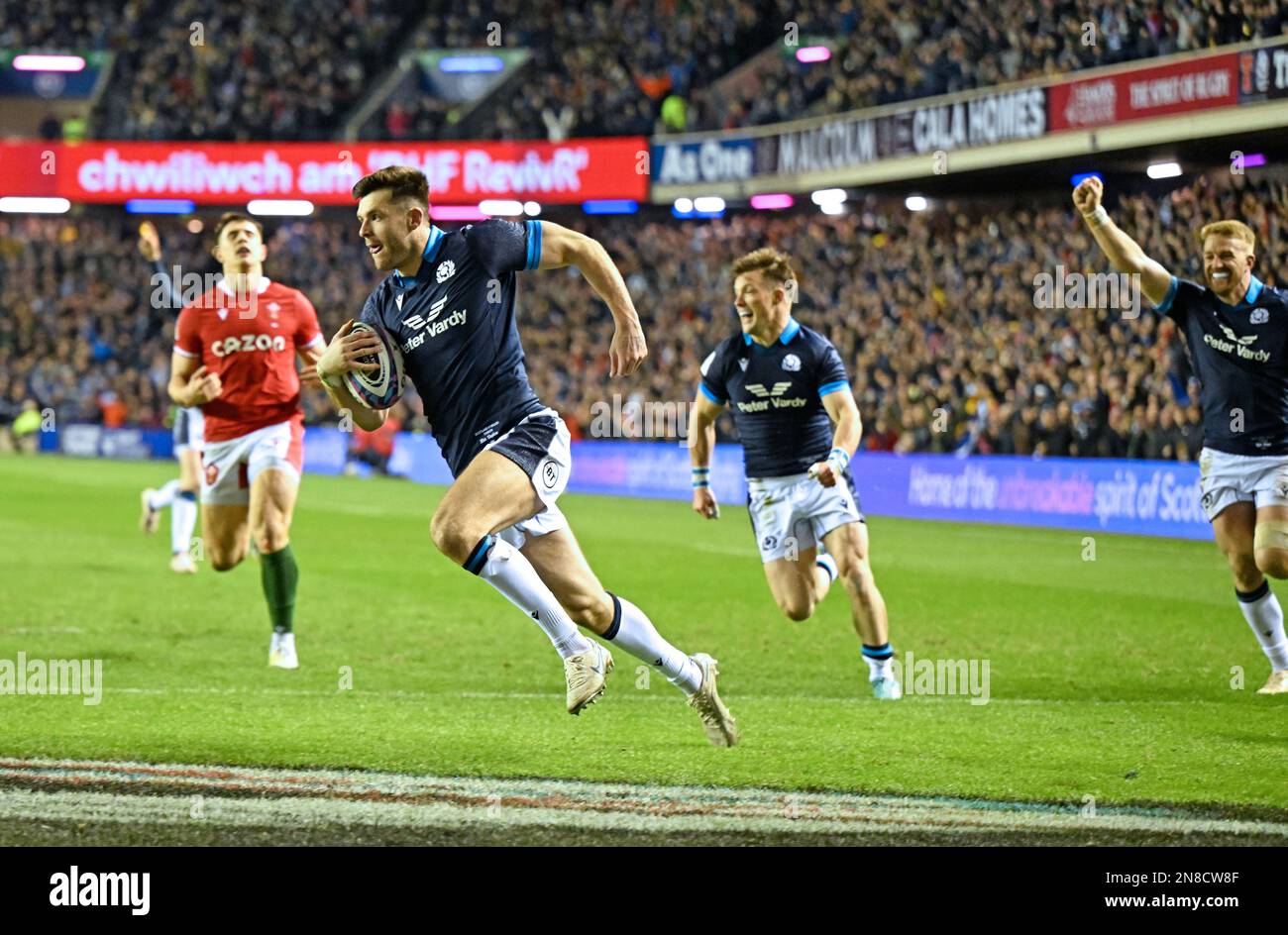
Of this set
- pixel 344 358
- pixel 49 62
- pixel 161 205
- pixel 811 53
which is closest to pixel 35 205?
pixel 161 205

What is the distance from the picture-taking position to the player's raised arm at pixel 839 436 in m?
9.49

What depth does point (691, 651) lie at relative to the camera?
1263 cm

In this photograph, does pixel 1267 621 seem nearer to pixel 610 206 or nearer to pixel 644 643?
pixel 644 643

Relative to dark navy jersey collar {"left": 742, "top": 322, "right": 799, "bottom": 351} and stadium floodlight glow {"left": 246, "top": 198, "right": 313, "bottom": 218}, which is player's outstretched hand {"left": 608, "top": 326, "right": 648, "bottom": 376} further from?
stadium floodlight glow {"left": 246, "top": 198, "right": 313, "bottom": 218}

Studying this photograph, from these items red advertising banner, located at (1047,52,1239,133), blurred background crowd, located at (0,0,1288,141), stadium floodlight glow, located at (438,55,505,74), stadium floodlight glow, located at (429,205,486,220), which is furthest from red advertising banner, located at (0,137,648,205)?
red advertising banner, located at (1047,52,1239,133)

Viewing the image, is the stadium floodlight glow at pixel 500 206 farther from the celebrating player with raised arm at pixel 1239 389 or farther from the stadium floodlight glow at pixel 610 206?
the celebrating player with raised arm at pixel 1239 389

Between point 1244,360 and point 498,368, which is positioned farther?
point 1244,360

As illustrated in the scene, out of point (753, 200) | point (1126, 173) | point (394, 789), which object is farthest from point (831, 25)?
point (394, 789)

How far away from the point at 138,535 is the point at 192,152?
78.9 feet

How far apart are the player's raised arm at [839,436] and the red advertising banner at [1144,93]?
16350 millimetres

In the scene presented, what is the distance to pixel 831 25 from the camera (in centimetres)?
3803

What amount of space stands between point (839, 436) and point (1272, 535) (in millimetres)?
2471

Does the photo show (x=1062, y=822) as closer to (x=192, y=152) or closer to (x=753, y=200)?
(x=753, y=200)

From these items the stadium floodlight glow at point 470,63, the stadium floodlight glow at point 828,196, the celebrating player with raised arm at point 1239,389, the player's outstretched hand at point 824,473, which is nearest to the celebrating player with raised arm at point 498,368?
the player's outstretched hand at point 824,473
